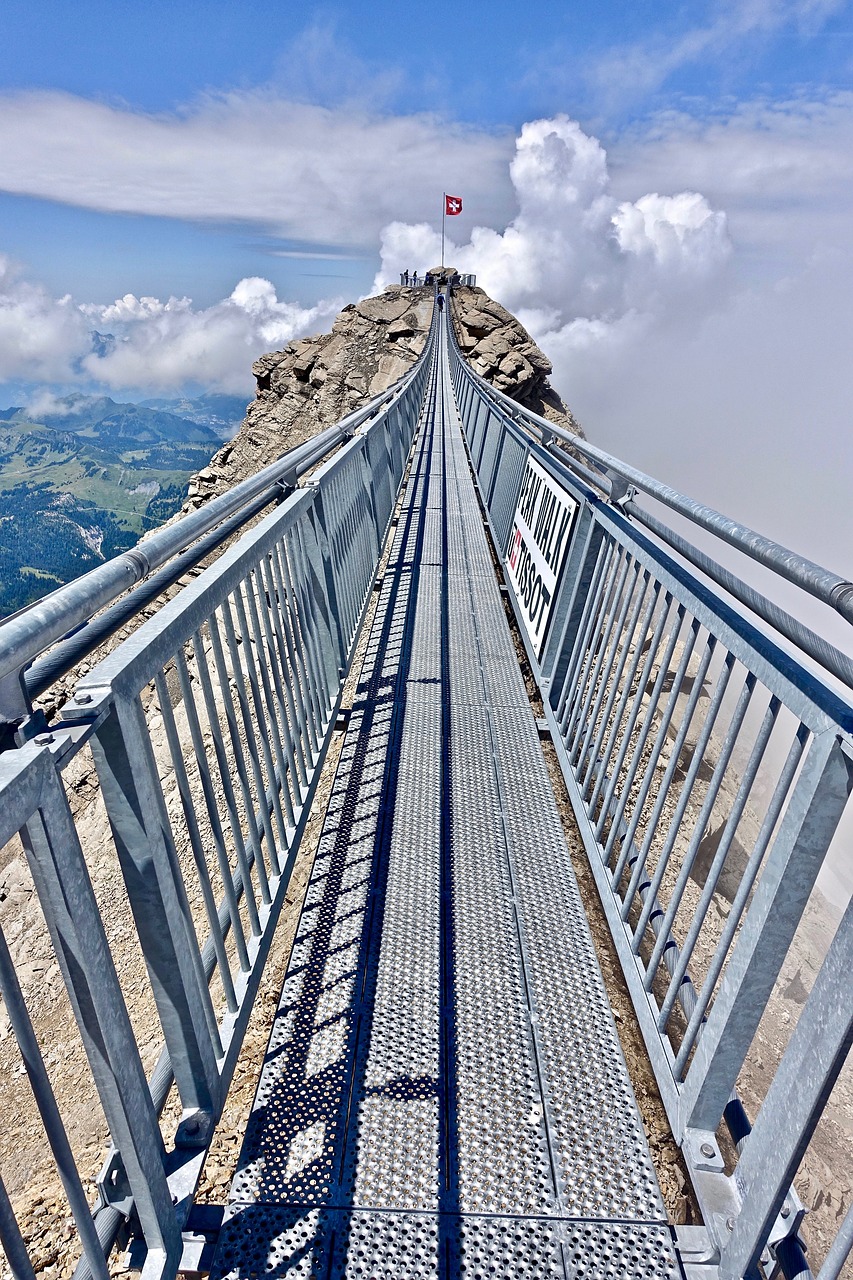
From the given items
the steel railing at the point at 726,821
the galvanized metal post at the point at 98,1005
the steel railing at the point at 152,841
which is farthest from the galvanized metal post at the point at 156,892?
the steel railing at the point at 726,821

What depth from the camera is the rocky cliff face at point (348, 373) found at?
32125 millimetres

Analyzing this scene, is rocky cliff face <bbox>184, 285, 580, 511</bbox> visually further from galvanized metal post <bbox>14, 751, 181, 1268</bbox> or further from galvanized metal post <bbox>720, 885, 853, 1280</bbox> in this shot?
galvanized metal post <bbox>720, 885, 853, 1280</bbox>

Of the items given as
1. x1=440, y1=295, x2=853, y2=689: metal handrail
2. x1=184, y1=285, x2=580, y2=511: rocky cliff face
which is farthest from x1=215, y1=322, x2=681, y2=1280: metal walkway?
x1=184, y1=285, x2=580, y2=511: rocky cliff face

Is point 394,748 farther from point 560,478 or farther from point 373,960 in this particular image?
point 560,478

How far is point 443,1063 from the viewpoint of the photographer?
2643 millimetres

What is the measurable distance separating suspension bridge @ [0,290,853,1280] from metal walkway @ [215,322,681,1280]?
11mm

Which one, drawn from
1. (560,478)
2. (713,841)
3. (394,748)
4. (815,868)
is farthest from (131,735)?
(713,841)

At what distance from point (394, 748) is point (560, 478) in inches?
80.5

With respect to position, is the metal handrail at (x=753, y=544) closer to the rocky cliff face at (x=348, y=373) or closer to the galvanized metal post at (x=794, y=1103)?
the galvanized metal post at (x=794, y=1103)

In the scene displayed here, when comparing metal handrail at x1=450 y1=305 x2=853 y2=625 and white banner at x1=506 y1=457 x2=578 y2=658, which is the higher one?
metal handrail at x1=450 y1=305 x2=853 y2=625

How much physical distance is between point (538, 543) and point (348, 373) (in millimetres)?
29853

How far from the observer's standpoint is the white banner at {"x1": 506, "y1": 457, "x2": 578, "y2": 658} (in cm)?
466

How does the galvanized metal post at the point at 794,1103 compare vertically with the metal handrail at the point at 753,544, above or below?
below

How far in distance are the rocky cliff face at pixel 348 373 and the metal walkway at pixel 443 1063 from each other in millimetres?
27440
